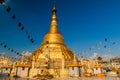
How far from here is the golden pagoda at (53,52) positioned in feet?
135

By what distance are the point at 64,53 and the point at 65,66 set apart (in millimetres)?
4950

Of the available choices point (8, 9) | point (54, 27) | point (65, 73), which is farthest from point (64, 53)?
point (8, 9)

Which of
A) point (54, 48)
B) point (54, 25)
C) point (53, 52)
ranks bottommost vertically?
point (53, 52)

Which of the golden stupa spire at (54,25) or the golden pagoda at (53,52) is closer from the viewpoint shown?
the golden pagoda at (53,52)

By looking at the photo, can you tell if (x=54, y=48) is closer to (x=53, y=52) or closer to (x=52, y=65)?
(x=53, y=52)

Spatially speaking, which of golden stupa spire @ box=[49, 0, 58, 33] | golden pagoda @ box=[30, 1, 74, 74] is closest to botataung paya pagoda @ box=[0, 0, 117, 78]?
golden pagoda @ box=[30, 1, 74, 74]

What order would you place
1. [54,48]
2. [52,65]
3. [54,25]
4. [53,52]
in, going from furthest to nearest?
[54,25] < [54,48] < [53,52] < [52,65]

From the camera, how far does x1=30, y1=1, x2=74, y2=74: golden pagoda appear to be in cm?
4128

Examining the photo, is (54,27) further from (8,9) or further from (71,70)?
(8,9)

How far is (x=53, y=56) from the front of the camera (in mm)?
43750

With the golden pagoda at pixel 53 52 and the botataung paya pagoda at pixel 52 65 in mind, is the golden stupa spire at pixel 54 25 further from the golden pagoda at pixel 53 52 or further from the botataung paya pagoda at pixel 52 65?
the botataung paya pagoda at pixel 52 65

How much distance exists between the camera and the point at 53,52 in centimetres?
4478

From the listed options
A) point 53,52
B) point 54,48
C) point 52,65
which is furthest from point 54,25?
point 52,65

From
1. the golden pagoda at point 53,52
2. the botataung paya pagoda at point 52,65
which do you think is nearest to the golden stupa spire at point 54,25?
the golden pagoda at point 53,52
